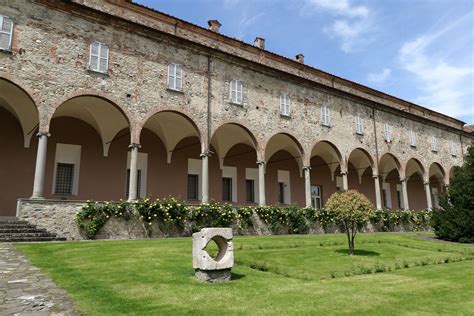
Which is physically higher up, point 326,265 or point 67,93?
point 67,93

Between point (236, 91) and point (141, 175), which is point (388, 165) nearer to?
point (236, 91)

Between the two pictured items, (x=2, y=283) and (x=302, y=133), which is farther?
(x=302, y=133)

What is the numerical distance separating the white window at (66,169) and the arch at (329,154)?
12.5 metres

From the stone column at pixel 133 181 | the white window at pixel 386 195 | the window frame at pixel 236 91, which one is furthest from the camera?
the white window at pixel 386 195

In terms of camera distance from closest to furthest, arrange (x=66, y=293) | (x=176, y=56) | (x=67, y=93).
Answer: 1. (x=66, y=293)
2. (x=67, y=93)
3. (x=176, y=56)

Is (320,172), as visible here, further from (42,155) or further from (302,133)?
(42,155)

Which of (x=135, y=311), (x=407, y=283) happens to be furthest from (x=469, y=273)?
A: (x=135, y=311)

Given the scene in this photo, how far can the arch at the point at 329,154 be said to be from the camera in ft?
71.7

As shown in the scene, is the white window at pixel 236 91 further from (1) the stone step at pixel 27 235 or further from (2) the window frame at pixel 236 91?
(1) the stone step at pixel 27 235

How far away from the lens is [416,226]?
2342 cm

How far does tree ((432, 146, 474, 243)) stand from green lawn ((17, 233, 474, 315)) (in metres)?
6.19

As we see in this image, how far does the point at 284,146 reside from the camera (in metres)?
22.3

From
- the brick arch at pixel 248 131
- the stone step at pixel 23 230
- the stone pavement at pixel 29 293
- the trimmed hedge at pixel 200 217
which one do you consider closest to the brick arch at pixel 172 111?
the brick arch at pixel 248 131

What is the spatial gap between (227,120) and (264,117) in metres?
2.29
